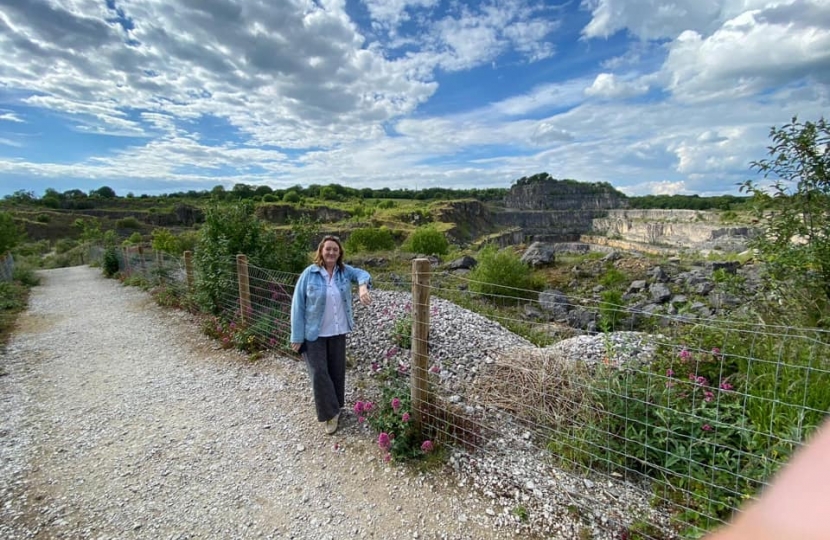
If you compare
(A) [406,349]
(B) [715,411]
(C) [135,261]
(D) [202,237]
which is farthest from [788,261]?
(C) [135,261]

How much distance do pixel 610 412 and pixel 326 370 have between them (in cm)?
266

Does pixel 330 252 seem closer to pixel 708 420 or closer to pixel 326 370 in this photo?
pixel 326 370

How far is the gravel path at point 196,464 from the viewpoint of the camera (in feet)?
10.3

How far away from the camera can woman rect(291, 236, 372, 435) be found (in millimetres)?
4008

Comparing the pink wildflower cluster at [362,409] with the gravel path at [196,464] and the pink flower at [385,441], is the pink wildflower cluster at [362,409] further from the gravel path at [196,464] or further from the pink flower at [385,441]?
the pink flower at [385,441]

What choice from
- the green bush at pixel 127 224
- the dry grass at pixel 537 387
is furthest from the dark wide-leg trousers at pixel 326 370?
the green bush at pixel 127 224

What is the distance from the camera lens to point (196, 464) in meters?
3.83

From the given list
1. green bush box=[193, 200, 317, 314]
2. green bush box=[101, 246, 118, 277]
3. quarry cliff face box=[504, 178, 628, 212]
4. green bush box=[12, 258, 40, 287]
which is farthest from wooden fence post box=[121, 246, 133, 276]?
quarry cliff face box=[504, 178, 628, 212]

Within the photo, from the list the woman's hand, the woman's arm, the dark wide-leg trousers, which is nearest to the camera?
the woman's hand

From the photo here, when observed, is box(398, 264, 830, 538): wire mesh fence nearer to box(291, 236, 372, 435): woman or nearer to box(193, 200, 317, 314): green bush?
box(291, 236, 372, 435): woman

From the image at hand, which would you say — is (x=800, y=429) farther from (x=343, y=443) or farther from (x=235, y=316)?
(x=235, y=316)

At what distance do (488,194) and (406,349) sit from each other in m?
137

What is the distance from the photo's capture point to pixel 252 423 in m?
Result: 4.48

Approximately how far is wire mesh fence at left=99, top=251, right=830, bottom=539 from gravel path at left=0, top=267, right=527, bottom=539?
0.45 m
